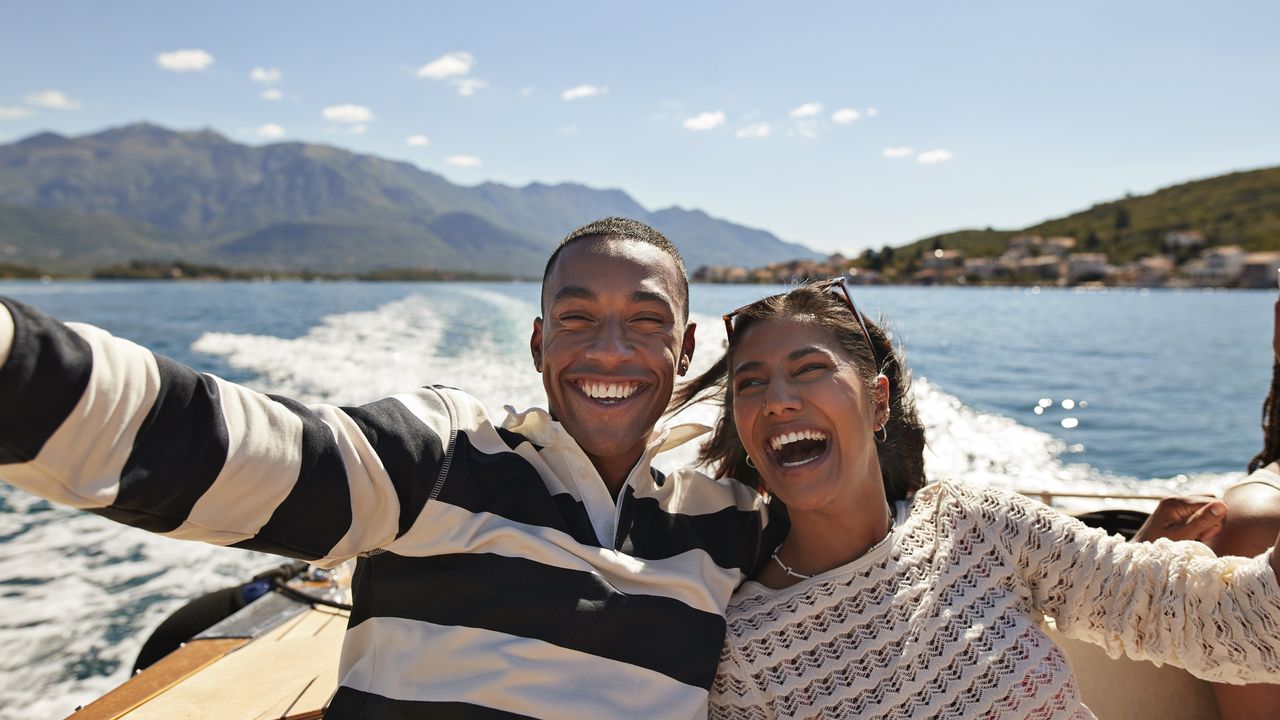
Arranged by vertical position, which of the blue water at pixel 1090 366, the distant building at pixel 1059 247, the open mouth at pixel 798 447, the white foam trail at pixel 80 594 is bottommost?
the white foam trail at pixel 80 594

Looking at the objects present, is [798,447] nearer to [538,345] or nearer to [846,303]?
[846,303]

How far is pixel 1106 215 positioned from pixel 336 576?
11686 cm

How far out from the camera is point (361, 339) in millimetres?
20219

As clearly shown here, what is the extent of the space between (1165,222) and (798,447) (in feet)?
364

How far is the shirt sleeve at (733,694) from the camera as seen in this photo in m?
1.87

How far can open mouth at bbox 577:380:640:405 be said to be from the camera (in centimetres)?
202

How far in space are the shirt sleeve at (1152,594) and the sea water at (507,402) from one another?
0.85 metres

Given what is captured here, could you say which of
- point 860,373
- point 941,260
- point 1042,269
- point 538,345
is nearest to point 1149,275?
point 1042,269

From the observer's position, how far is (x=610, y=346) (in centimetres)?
200

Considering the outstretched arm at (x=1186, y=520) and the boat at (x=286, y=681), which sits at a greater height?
the outstretched arm at (x=1186, y=520)

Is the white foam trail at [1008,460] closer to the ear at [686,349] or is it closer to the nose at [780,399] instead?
the ear at [686,349]

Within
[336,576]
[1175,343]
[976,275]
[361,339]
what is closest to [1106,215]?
[976,275]

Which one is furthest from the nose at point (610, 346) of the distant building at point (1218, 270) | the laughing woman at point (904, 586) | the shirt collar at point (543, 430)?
the distant building at point (1218, 270)

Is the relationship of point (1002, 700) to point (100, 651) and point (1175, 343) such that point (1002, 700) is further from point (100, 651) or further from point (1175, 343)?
point (1175, 343)
